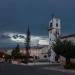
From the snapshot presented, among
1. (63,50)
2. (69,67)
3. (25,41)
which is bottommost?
(69,67)

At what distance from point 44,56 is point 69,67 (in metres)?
83.2

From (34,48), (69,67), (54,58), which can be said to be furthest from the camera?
(34,48)

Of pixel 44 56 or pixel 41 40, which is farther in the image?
pixel 41 40

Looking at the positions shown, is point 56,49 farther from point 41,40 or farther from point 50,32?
point 41,40

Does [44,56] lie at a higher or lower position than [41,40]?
lower

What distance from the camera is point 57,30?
102625 millimetres

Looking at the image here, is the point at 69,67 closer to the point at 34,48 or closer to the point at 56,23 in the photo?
the point at 56,23

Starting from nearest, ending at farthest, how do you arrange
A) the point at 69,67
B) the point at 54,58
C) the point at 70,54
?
the point at 69,67, the point at 70,54, the point at 54,58

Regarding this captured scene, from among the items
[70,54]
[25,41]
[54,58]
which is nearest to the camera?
[70,54]

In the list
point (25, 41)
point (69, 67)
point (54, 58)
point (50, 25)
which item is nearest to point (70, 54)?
point (69, 67)

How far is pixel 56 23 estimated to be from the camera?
340 ft

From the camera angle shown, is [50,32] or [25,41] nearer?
[50,32]

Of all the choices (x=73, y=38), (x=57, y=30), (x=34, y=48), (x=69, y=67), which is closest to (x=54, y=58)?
(x=57, y=30)

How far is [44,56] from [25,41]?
13.2 meters
